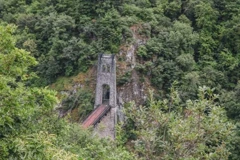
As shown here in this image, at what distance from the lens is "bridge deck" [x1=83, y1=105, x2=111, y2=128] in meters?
24.2

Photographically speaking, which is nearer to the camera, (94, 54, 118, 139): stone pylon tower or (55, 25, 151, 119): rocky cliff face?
(94, 54, 118, 139): stone pylon tower

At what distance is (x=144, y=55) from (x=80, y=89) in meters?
5.72

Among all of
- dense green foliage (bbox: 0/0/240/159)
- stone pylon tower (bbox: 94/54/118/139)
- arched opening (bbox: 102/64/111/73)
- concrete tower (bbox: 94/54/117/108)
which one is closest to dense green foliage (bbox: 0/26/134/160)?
stone pylon tower (bbox: 94/54/118/139)

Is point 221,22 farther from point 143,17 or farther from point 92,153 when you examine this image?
point 92,153

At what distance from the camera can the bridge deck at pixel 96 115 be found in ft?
79.6

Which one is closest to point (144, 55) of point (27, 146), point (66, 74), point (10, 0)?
point (66, 74)

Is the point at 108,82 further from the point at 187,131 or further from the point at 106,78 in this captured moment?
the point at 187,131

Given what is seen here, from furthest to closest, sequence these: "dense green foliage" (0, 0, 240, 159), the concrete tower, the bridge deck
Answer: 1. "dense green foliage" (0, 0, 240, 159)
2. the concrete tower
3. the bridge deck

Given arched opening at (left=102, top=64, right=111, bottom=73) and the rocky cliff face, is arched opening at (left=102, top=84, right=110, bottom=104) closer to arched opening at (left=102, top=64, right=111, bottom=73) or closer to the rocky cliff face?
the rocky cliff face

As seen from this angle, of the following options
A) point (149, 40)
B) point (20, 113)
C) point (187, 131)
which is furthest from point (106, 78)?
point (20, 113)

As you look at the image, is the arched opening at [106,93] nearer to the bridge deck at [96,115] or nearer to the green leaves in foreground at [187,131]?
the bridge deck at [96,115]

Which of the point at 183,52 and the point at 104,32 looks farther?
the point at 183,52

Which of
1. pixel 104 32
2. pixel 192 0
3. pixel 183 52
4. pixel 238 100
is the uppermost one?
pixel 192 0

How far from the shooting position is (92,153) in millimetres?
10891
